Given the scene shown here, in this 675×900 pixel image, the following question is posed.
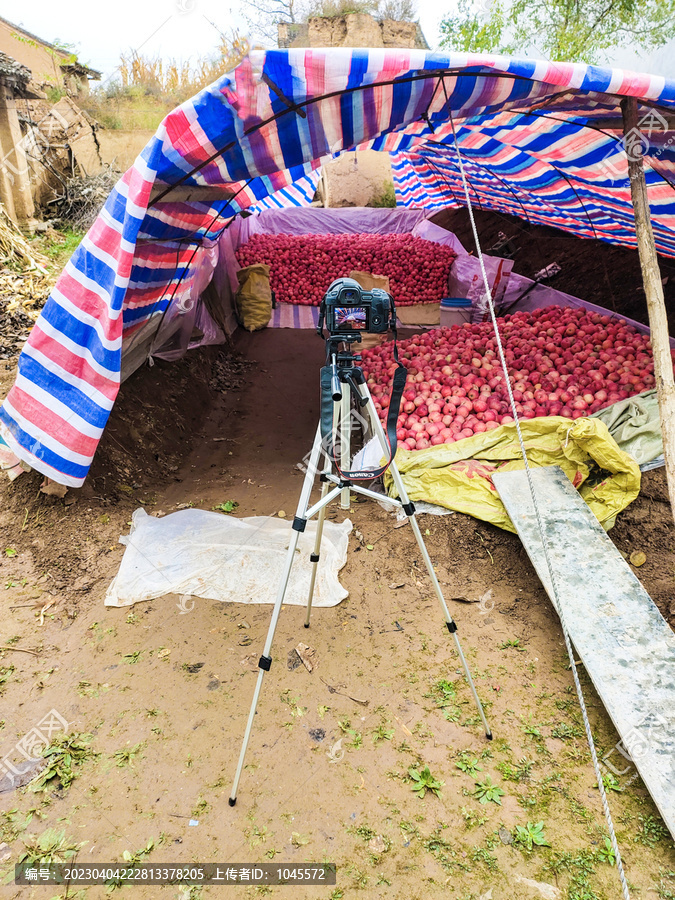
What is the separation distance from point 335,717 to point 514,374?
148 inches

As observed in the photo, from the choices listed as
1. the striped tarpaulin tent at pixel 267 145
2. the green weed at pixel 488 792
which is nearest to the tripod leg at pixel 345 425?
the green weed at pixel 488 792

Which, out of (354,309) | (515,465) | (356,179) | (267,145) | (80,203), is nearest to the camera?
(354,309)

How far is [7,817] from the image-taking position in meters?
2.21

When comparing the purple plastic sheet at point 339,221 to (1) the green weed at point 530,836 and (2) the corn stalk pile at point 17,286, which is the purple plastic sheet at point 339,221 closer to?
(2) the corn stalk pile at point 17,286

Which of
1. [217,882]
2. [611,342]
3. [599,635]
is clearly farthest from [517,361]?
[217,882]

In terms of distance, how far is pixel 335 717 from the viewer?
8.83 ft

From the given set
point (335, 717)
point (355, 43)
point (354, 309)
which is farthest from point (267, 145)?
point (355, 43)

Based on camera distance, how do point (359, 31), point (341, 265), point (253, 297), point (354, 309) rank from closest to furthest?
point (354, 309), point (253, 297), point (341, 265), point (359, 31)

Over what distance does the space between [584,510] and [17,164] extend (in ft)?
38.4

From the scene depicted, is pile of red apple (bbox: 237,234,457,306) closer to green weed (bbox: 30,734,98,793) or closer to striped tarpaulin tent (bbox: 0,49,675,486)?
striped tarpaulin tent (bbox: 0,49,675,486)

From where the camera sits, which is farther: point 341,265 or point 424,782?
point 341,265

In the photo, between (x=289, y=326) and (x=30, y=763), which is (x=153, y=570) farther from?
(x=289, y=326)

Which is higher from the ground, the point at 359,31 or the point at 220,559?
the point at 359,31

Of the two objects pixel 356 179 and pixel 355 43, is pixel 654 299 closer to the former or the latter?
pixel 356 179
